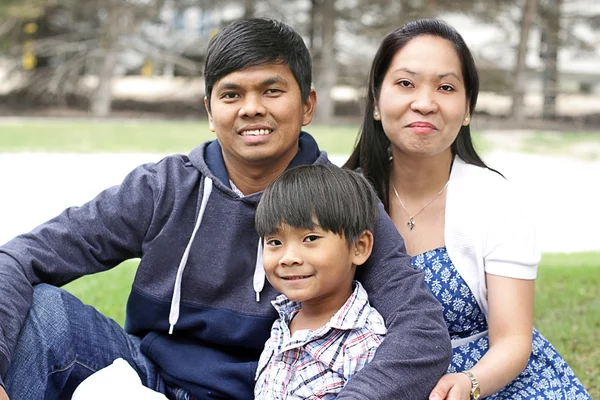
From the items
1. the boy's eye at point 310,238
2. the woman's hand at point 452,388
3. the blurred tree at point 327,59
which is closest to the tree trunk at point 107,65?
the blurred tree at point 327,59

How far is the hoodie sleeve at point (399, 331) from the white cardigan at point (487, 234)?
0.31 meters

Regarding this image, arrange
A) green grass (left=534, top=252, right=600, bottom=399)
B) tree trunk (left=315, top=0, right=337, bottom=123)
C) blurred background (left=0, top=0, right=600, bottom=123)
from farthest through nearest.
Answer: tree trunk (left=315, top=0, right=337, bottom=123), blurred background (left=0, top=0, right=600, bottom=123), green grass (left=534, top=252, right=600, bottom=399)

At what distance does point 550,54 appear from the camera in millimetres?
21625

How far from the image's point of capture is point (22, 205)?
30.8ft

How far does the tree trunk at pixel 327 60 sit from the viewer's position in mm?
22094

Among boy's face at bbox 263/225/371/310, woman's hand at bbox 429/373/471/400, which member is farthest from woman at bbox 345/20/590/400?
boy's face at bbox 263/225/371/310

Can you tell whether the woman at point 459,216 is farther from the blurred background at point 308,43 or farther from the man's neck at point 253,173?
the blurred background at point 308,43

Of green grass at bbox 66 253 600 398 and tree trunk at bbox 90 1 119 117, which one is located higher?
tree trunk at bbox 90 1 119 117

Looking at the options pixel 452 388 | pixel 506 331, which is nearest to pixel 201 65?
pixel 506 331

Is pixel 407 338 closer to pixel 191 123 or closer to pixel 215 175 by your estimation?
pixel 215 175

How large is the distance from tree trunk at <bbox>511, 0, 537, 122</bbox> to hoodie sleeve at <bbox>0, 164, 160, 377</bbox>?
19.1 meters

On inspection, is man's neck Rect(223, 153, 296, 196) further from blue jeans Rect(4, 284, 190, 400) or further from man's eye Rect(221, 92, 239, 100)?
blue jeans Rect(4, 284, 190, 400)

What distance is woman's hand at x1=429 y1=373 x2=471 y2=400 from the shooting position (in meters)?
2.44

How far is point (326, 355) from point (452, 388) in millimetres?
370
